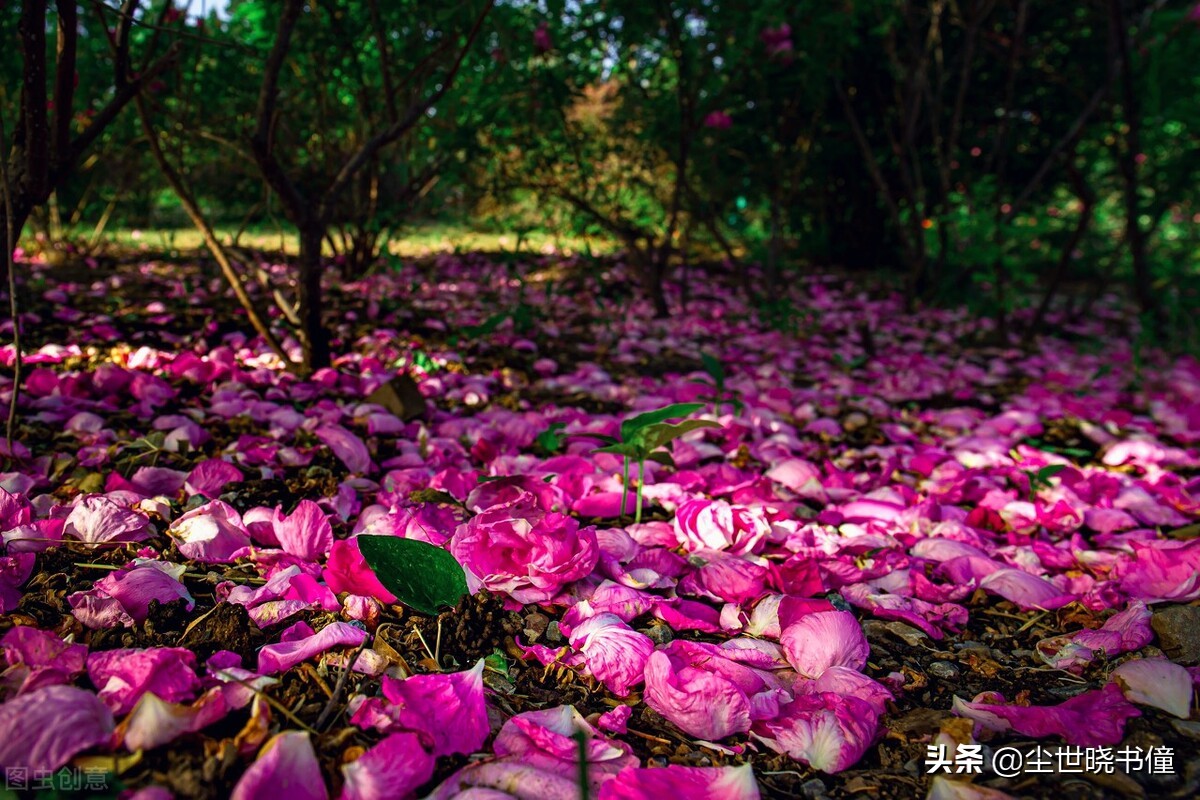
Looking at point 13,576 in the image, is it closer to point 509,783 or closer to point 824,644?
point 509,783

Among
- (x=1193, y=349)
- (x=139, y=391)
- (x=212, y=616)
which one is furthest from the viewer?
(x=1193, y=349)

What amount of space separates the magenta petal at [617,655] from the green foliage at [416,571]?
17 centimetres

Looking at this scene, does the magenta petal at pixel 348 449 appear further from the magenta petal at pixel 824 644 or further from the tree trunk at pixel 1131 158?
the tree trunk at pixel 1131 158

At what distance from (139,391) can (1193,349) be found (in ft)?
12.5

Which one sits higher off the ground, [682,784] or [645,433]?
[645,433]

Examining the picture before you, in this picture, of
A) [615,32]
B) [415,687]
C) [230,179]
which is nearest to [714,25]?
[615,32]

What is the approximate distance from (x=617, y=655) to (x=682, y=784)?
0.20 meters

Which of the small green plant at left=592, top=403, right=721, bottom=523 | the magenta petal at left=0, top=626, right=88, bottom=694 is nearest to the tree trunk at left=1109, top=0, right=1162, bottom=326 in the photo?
the small green plant at left=592, top=403, right=721, bottom=523

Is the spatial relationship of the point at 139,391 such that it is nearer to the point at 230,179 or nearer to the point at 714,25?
the point at 714,25

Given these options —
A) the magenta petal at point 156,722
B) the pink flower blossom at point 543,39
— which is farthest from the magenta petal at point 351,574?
the pink flower blossom at point 543,39

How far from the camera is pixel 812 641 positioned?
2.94 ft

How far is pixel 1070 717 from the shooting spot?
2.55 ft

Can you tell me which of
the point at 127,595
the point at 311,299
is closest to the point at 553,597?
the point at 127,595

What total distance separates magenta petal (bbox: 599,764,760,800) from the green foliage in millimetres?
313
